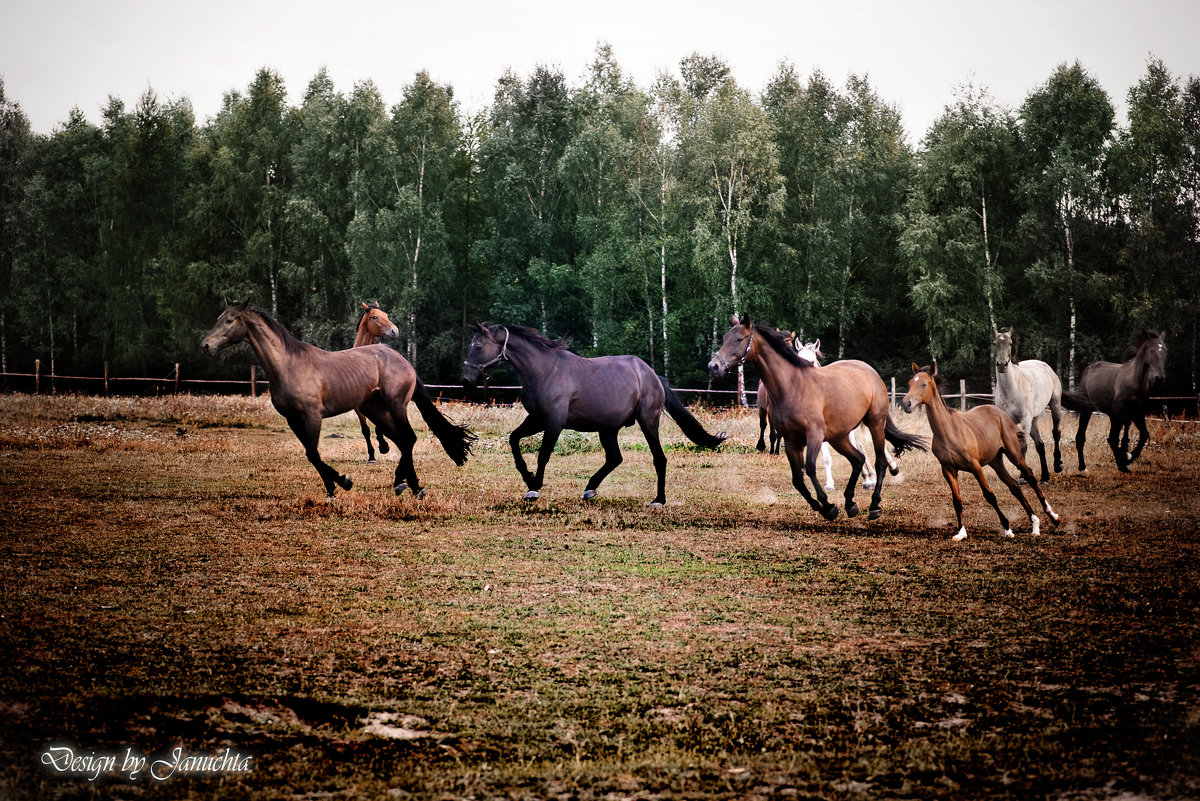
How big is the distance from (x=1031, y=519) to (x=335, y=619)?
6.74 metres

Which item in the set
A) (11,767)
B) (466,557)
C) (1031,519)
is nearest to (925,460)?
(1031,519)

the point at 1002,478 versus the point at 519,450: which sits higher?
the point at 519,450

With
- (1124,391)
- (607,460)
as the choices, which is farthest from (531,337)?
(1124,391)

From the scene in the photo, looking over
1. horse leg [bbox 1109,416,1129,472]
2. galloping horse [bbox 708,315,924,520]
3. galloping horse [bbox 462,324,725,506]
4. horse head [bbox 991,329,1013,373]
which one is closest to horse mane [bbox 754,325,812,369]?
galloping horse [bbox 708,315,924,520]

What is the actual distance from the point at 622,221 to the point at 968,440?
2736 centimetres

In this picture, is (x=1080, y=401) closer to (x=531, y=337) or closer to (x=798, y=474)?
(x=798, y=474)

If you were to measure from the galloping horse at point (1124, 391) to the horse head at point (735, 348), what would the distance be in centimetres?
747

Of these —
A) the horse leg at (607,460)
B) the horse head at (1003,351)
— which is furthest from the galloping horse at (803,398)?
the horse head at (1003,351)

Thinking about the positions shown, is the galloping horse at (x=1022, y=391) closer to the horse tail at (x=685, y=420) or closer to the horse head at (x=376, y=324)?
the horse tail at (x=685, y=420)

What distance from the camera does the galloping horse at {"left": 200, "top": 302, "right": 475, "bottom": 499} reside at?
10.3 meters

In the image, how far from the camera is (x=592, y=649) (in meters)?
5.04

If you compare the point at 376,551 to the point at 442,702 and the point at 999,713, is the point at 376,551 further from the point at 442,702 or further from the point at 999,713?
the point at 999,713

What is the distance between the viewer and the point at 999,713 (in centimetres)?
399

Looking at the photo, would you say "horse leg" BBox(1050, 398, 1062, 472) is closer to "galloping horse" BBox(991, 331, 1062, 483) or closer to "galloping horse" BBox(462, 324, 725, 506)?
"galloping horse" BBox(991, 331, 1062, 483)
